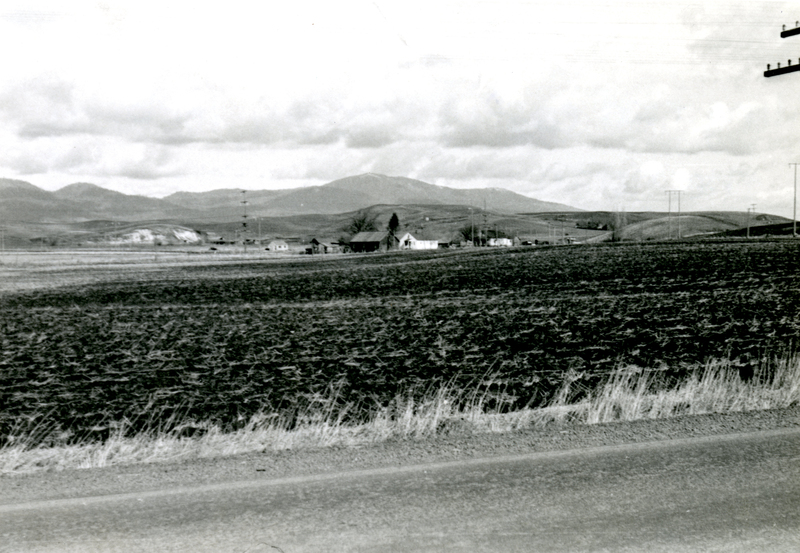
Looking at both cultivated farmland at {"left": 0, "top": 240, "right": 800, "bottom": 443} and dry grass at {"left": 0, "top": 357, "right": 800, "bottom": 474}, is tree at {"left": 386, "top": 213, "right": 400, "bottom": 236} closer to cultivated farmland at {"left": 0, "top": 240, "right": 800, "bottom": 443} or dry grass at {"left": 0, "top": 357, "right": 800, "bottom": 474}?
cultivated farmland at {"left": 0, "top": 240, "right": 800, "bottom": 443}

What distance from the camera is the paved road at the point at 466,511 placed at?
4816 mm

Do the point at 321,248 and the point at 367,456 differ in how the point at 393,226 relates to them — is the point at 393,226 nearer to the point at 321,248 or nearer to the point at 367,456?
the point at 321,248

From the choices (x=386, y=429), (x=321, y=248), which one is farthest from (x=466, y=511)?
(x=321, y=248)

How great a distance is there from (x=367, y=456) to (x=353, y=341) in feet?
48.5

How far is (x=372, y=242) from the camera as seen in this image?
464 feet

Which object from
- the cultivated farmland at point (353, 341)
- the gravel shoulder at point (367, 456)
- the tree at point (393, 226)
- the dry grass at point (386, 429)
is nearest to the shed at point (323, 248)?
the tree at point (393, 226)

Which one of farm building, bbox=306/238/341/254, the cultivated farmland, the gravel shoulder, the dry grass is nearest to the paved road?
the gravel shoulder

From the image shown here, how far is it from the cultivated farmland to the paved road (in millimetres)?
5296

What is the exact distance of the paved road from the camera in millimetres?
4816

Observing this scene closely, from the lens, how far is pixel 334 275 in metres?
56.9

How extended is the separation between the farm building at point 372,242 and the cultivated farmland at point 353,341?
9946cm

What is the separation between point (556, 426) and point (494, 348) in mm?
11643

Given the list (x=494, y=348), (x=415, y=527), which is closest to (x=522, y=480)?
(x=415, y=527)

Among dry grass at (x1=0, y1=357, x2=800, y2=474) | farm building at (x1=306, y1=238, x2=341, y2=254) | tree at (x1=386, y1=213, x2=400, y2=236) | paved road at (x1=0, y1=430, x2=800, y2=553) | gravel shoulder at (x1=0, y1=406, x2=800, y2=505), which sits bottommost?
farm building at (x1=306, y1=238, x2=341, y2=254)
